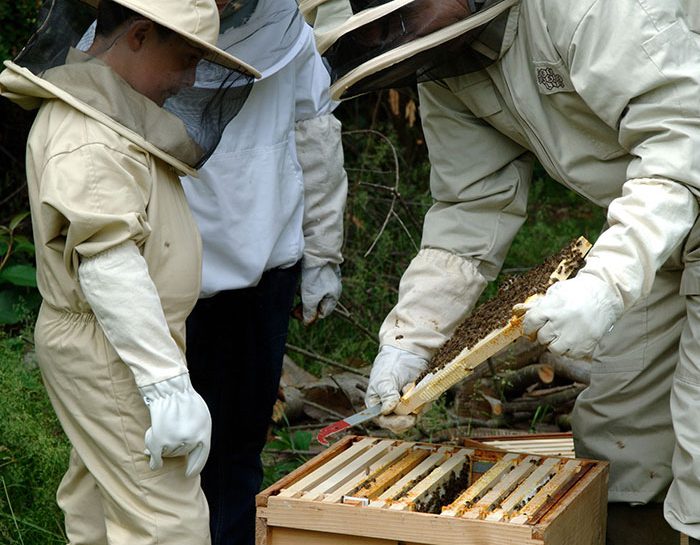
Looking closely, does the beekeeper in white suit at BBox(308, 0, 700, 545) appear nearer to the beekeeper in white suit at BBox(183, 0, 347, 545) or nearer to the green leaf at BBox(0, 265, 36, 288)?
the beekeeper in white suit at BBox(183, 0, 347, 545)

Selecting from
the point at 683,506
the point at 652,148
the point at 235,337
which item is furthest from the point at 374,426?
the point at 652,148

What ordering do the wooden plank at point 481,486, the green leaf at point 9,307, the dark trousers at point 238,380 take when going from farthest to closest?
the green leaf at point 9,307 → the dark trousers at point 238,380 → the wooden plank at point 481,486

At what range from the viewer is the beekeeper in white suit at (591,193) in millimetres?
2547

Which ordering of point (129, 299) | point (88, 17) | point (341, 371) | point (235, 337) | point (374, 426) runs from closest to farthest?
point (129, 299) < point (88, 17) < point (235, 337) < point (374, 426) < point (341, 371)

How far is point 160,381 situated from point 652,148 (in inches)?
51.7

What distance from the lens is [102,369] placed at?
103 inches

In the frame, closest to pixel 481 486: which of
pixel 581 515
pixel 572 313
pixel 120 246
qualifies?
pixel 581 515

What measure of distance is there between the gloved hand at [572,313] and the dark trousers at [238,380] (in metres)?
1.24

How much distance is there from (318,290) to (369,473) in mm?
1062

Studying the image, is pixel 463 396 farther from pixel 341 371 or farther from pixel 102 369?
pixel 102 369

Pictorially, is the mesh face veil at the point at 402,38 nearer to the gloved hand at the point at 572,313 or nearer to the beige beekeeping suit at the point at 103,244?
the beige beekeeping suit at the point at 103,244

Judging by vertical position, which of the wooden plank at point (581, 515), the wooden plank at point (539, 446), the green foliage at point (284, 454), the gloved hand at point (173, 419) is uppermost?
the gloved hand at point (173, 419)

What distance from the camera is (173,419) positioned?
2.53m

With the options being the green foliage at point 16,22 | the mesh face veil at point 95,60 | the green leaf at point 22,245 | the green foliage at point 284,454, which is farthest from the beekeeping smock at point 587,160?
the green foliage at point 16,22
